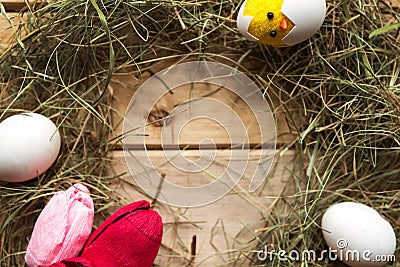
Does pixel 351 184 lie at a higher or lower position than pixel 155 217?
higher

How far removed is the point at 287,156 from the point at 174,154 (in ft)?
0.71

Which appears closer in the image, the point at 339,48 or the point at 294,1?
the point at 294,1

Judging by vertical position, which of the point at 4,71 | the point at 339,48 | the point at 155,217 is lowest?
the point at 155,217

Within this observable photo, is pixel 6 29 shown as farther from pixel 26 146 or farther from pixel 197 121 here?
pixel 197 121

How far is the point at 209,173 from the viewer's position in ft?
3.53

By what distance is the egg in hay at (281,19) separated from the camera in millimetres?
952

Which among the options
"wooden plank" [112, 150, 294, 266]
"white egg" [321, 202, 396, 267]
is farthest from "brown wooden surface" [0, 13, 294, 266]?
"white egg" [321, 202, 396, 267]

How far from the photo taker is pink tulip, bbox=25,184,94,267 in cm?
96

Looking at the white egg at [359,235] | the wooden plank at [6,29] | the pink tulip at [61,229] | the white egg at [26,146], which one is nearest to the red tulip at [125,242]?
the pink tulip at [61,229]

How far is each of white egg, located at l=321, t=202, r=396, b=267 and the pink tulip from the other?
424mm

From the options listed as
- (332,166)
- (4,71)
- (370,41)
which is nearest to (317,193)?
(332,166)

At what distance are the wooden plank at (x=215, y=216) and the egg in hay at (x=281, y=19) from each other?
23 cm

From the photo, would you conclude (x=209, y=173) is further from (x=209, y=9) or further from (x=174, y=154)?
(x=209, y=9)

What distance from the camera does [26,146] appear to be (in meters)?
0.96
